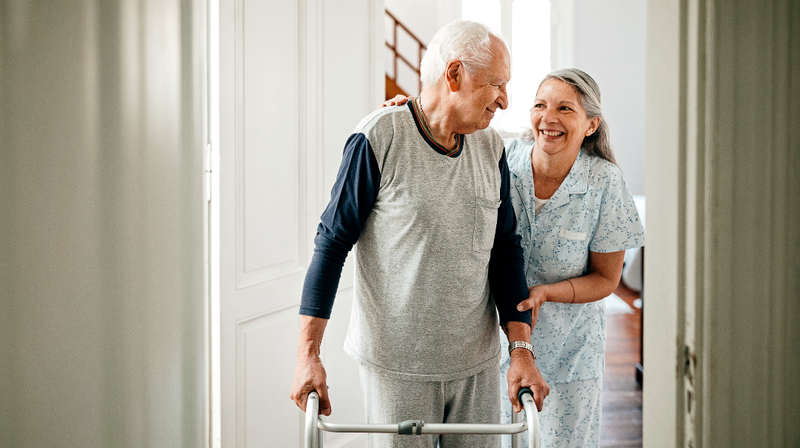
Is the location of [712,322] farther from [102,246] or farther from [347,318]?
[347,318]

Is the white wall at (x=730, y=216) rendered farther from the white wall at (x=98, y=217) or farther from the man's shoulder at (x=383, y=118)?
the man's shoulder at (x=383, y=118)

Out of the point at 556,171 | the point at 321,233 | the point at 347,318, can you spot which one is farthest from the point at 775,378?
the point at 347,318

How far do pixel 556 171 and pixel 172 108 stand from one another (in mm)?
1155

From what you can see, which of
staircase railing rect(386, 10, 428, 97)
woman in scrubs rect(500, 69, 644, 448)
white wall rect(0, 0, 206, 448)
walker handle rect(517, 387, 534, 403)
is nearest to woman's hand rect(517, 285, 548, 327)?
woman in scrubs rect(500, 69, 644, 448)

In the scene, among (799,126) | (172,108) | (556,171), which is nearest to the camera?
(799,126)

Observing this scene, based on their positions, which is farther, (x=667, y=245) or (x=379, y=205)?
(x=379, y=205)

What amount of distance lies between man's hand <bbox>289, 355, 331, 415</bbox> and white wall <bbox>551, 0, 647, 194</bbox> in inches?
280

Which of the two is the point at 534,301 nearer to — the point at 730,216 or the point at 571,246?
the point at 571,246

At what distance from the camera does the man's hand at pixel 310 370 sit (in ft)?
3.92

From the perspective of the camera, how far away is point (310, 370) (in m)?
1.22

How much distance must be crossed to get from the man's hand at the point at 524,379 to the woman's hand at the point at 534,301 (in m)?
0.12

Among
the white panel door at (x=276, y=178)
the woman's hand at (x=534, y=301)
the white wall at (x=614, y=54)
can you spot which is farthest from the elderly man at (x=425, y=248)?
the white wall at (x=614, y=54)

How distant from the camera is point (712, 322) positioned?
0.58 meters

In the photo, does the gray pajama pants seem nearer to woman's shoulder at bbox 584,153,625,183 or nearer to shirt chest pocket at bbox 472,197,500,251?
shirt chest pocket at bbox 472,197,500,251
